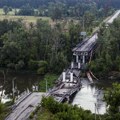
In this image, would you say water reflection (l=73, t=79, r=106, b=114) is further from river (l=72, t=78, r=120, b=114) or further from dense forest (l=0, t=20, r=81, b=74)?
dense forest (l=0, t=20, r=81, b=74)

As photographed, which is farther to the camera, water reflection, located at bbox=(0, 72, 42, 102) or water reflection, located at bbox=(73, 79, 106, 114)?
water reflection, located at bbox=(0, 72, 42, 102)

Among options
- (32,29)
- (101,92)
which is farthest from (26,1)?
(101,92)

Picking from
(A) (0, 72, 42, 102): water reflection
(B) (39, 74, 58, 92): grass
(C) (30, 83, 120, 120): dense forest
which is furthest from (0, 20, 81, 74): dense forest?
(C) (30, 83, 120, 120): dense forest

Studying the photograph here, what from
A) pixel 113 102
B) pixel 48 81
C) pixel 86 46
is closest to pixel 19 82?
pixel 48 81

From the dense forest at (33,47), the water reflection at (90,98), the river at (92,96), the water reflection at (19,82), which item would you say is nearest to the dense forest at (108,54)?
the river at (92,96)

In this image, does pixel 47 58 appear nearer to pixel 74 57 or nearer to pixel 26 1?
pixel 74 57

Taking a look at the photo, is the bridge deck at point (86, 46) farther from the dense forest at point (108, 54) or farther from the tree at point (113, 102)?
the tree at point (113, 102)
